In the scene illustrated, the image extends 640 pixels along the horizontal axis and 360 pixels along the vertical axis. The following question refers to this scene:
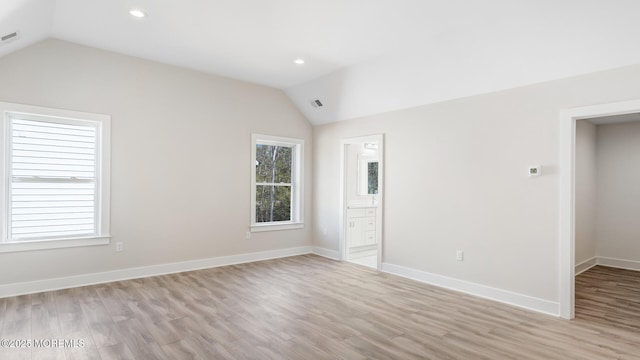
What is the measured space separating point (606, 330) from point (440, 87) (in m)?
3.04

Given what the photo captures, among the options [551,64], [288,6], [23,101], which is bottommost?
[23,101]

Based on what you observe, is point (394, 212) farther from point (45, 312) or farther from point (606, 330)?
point (45, 312)

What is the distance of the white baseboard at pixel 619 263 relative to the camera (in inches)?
220

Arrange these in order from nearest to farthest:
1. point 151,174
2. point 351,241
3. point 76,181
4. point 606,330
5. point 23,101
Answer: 1. point 606,330
2. point 23,101
3. point 76,181
4. point 151,174
5. point 351,241

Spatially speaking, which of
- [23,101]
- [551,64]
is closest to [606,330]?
[551,64]

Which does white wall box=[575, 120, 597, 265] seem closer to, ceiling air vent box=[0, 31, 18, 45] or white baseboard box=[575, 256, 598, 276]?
white baseboard box=[575, 256, 598, 276]

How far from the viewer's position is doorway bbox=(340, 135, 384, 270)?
562 centimetres

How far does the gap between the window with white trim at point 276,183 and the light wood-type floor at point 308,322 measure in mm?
1645

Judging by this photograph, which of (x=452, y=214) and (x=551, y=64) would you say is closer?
(x=551, y=64)

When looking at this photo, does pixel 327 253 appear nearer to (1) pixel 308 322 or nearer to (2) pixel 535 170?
(1) pixel 308 322

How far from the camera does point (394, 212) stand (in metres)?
5.24

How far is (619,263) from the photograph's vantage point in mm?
5734

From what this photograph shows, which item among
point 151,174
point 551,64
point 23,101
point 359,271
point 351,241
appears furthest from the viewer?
point 351,241

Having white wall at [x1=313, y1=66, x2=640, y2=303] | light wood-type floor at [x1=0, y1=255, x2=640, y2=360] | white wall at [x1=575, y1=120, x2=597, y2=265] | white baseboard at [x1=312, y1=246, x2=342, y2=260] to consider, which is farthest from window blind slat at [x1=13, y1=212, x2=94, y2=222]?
white wall at [x1=575, y1=120, x2=597, y2=265]
